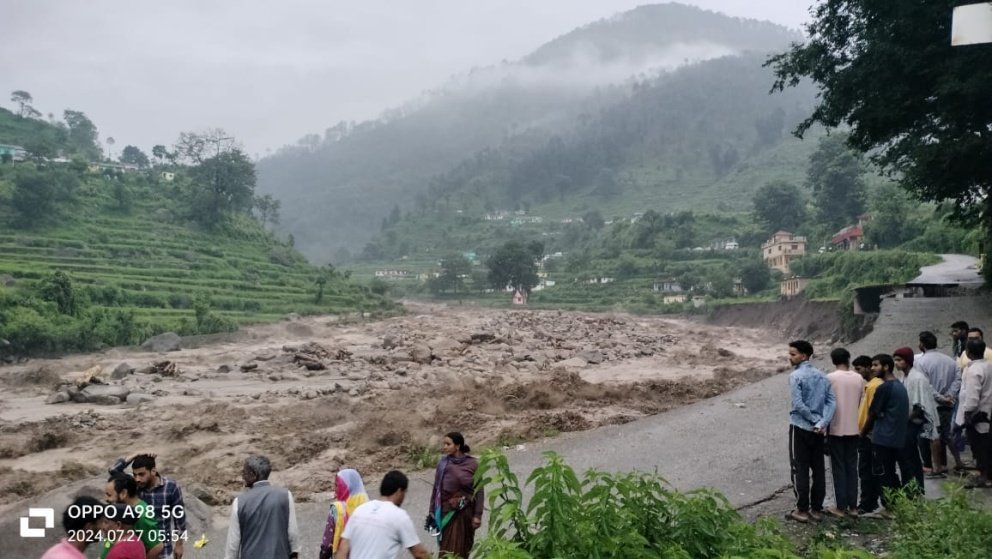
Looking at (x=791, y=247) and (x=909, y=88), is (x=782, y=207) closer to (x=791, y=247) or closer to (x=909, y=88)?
(x=791, y=247)

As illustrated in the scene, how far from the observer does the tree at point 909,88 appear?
9.57m

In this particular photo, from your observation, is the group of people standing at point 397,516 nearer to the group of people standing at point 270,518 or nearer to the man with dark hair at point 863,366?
the group of people standing at point 270,518

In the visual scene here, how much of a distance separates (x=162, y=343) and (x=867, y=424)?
1201 inches

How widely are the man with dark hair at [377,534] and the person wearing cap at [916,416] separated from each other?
4688 millimetres

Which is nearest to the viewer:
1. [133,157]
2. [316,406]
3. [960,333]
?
[960,333]

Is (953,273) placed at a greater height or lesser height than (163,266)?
lesser

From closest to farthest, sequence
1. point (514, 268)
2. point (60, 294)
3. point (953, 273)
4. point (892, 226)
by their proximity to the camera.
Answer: point (953, 273)
point (60, 294)
point (892, 226)
point (514, 268)

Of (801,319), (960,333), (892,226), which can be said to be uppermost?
(892,226)

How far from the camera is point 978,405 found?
6.27 metres

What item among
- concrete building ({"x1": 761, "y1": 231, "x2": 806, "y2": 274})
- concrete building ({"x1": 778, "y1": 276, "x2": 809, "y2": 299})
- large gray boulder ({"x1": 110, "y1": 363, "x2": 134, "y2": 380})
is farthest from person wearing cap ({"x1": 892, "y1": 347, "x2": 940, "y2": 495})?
concrete building ({"x1": 761, "y1": 231, "x2": 806, "y2": 274})

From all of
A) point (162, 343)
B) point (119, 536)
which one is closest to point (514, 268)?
point (162, 343)

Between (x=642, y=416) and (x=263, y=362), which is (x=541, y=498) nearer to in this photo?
(x=642, y=416)

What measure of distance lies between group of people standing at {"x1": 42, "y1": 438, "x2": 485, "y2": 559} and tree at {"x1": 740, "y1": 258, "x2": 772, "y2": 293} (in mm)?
51341
